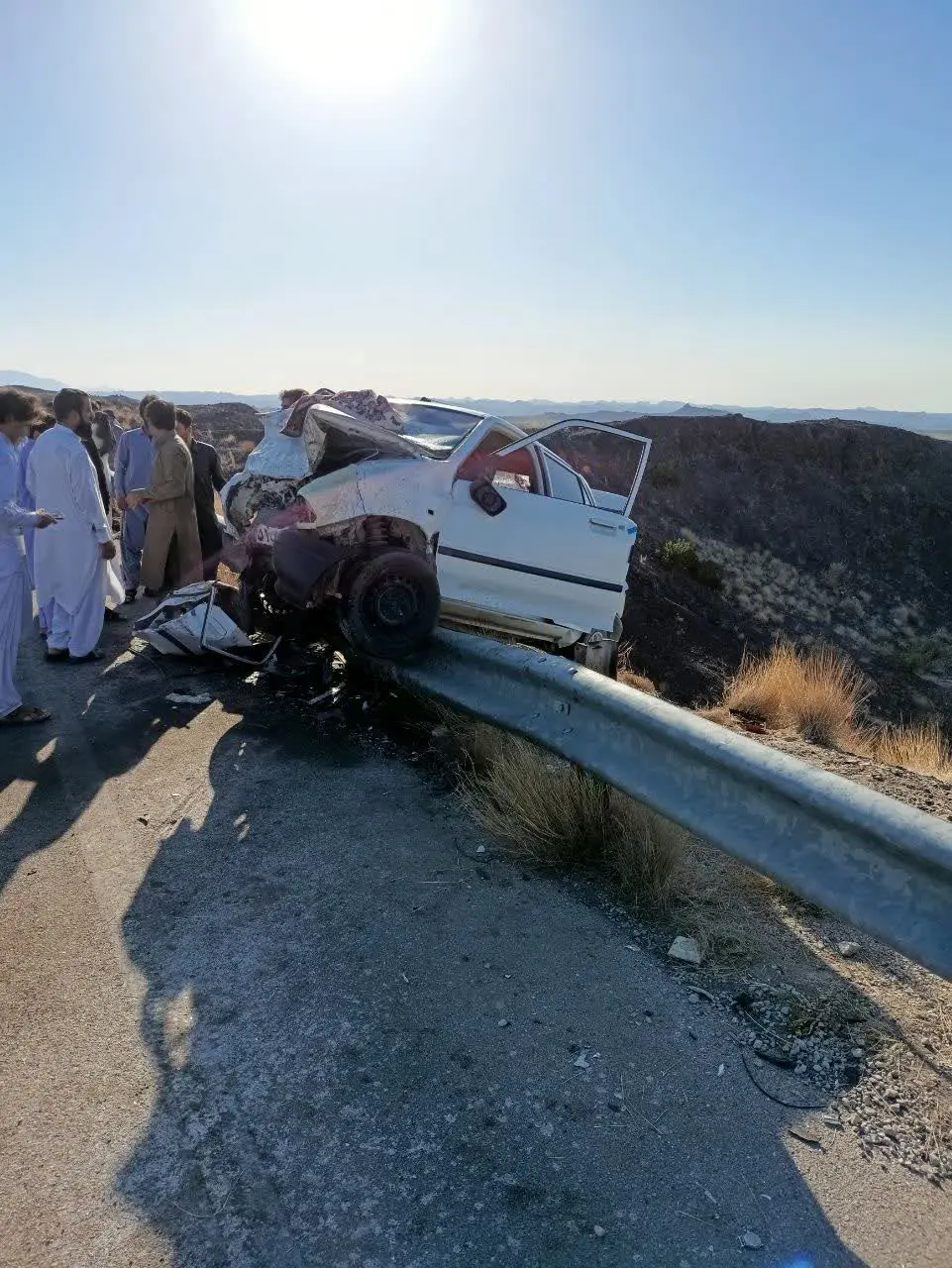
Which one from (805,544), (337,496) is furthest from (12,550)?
(805,544)

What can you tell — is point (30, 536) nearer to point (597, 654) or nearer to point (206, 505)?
point (206, 505)

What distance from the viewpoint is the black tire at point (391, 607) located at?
5234 millimetres

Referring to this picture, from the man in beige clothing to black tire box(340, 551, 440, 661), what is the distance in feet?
9.07

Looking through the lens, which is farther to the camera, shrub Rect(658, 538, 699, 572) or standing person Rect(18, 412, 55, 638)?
shrub Rect(658, 538, 699, 572)

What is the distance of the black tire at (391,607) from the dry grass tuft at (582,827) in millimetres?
1614

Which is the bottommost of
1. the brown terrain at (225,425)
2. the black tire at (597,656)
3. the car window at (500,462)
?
the black tire at (597,656)

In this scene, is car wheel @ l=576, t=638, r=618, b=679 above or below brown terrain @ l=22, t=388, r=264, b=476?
below

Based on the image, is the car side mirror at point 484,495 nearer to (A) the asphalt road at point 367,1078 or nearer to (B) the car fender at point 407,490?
(B) the car fender at point 407,490

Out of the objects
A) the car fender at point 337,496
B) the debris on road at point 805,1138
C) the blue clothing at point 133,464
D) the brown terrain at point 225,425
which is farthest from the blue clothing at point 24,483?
the brown terrain at point 225,425

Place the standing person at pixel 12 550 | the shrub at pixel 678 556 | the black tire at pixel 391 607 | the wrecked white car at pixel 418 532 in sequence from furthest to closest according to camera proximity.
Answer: the shrub at pixel 678 556
the wrecked white car at pixel 418 532
the black tire at pixel 391 607
the standing person at pixel 12 550

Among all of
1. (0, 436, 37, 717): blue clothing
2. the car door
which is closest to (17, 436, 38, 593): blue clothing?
(0, 436, 37, 717): blue clothing

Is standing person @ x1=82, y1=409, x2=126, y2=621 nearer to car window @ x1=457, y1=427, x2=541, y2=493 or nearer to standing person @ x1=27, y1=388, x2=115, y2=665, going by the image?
standing person @ x1=27, y1=388, x2=115, y2=665

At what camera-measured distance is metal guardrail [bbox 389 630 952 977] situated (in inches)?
88.4

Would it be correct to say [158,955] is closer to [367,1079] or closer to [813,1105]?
[367,1079]
